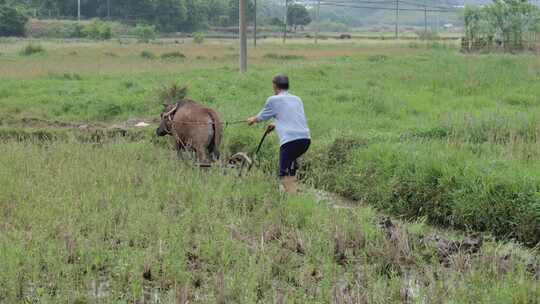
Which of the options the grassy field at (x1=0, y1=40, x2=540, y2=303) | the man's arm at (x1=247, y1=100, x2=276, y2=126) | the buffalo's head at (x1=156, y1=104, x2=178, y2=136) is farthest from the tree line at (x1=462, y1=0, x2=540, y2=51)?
the man's arm at (x1=247, y1=100, x2=276, y2=126)

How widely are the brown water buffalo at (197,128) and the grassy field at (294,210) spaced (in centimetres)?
34

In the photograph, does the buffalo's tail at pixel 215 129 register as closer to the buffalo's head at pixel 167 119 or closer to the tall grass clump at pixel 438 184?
the buffalo's head at pixel 167 119

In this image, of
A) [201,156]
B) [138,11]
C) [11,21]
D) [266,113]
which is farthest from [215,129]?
[138,11]

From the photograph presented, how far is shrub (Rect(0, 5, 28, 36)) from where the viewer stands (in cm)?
4369

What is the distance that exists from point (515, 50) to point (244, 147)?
19877 mm

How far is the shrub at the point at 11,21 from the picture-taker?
4369cm

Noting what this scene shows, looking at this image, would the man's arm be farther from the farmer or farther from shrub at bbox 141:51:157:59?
shrub at bbox 141:51:157:59

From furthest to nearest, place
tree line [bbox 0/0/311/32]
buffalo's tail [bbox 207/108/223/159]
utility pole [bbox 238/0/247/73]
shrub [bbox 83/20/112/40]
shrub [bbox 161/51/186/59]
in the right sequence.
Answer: tree line [bbox 0/0/311/32] → shrub [bbox 83/20/112/40] → shrub [bbox 161/51/186/59] → utility pole [bbox 238/0/247/73] → buffalo's tail [bbox 207/108/223/159]

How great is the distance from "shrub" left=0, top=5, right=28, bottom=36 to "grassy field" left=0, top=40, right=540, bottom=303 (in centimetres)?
3352

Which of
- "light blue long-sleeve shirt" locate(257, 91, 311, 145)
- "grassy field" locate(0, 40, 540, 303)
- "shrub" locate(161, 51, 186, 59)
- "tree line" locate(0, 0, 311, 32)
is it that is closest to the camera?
"grassy field" locate(0, 40, 540, 303)

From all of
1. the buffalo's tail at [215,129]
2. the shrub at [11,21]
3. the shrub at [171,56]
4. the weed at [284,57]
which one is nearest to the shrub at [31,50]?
the shrub at [171,56]

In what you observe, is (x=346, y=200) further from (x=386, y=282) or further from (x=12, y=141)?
(x=12, y=141)

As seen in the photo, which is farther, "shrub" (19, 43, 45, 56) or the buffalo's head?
"shrub" (19, 43, 45, 56)

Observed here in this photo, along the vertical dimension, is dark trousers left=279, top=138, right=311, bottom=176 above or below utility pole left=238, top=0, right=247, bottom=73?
below
